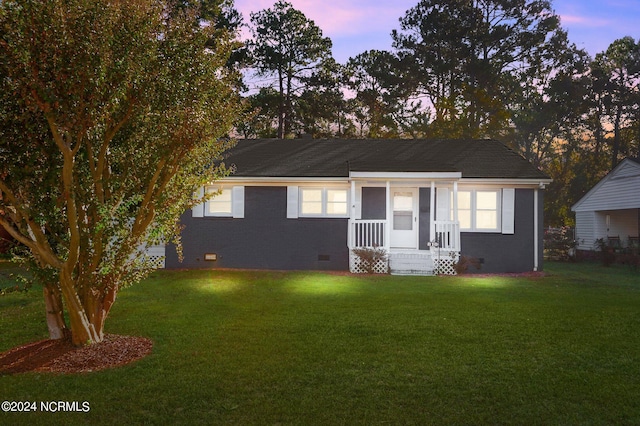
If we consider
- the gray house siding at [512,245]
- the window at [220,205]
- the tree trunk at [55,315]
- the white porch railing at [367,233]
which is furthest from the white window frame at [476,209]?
the tree trunk at [55,315]

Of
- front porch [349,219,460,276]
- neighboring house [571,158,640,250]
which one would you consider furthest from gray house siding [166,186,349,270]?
neighboring house [571,158,640,250]

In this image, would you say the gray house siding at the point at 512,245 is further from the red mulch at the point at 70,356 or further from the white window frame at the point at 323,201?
the red mulch at the point at 70,356

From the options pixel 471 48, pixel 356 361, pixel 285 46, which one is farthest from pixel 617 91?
pixel 356 361

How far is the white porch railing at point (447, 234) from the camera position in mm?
14250

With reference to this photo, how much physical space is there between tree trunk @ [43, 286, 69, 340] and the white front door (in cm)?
1059

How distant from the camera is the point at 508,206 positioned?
15125mm

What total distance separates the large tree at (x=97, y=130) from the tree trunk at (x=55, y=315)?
1cm

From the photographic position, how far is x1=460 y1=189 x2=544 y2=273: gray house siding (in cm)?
1509

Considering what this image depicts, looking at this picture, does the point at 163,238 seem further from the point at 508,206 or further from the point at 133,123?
the point at 508,206

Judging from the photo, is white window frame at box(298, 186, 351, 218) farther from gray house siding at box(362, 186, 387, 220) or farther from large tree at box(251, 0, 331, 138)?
large tree at box(251, 0, 331, 138)

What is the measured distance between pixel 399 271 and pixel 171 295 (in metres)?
6.64

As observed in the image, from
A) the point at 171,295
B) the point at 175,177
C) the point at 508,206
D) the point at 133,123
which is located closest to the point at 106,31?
the point at 133,123

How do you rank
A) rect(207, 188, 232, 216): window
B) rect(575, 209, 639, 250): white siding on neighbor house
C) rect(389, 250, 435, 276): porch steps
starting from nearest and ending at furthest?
rect(389, 250, 435, 276): porch steps
rect(207, 188, 232, 216): window
rect(575, 209, 639, 250): white siding on neighbor house

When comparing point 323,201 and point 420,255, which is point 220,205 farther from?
point 420,255
